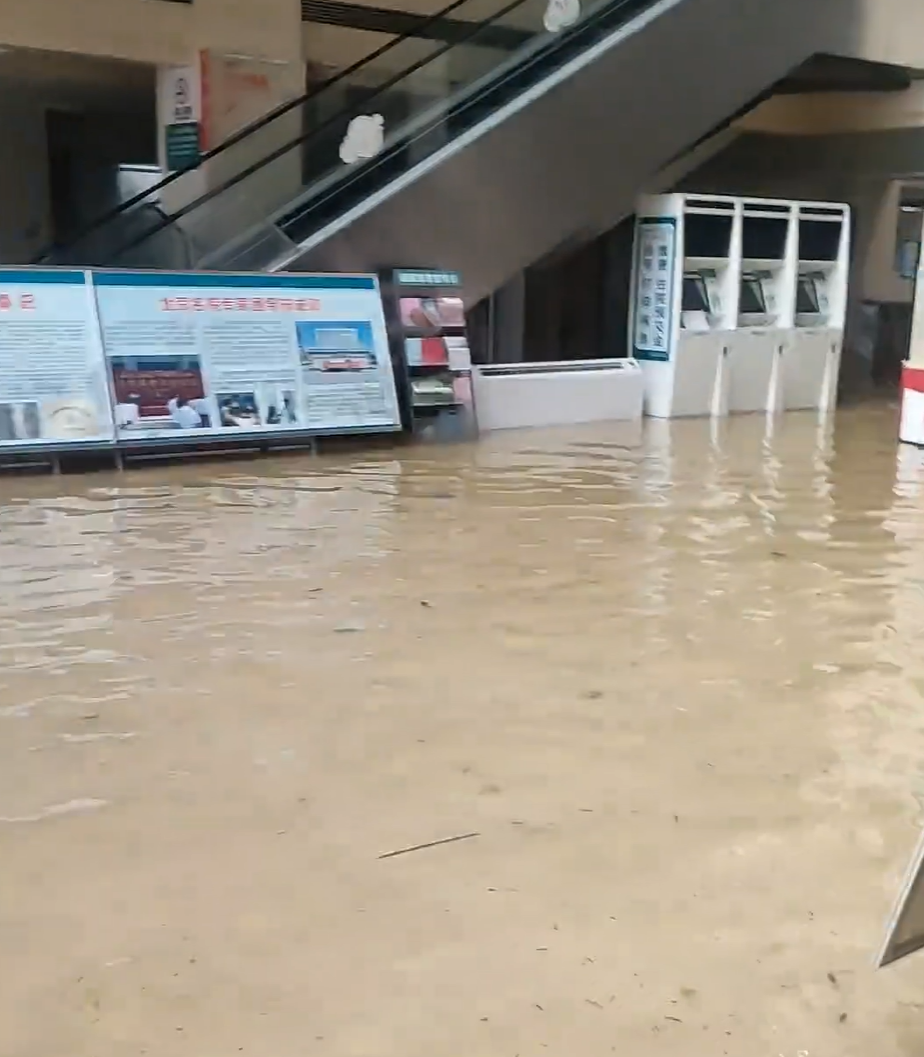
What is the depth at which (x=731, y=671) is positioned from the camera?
2580 mm

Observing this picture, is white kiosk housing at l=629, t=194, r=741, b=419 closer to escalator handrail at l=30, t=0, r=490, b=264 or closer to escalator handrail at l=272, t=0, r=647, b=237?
escalator handrail at l=272, t=0, r=647, b=237

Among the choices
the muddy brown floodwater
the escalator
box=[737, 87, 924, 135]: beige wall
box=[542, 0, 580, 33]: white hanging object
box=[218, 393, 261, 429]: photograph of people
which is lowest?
the muddy brown floodwater

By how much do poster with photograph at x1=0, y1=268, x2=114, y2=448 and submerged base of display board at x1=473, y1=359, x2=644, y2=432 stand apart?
200cm

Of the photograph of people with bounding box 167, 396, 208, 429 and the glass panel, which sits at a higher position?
the glass panel

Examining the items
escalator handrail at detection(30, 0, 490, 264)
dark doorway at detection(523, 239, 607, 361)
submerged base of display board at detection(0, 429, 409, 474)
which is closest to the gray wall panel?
escalator handrail at detection(30, 0, 490, 264)

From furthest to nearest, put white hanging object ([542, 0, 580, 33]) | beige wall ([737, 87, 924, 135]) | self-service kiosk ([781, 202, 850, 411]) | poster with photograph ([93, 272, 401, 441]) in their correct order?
beige wall ([737, 87, 924, 135]) < self-service kiosk ([781, 202, 850, 411]) < white hanging object ([542, 0, 580, 33]) < poster with photograph ([93, 272, 401, 441])

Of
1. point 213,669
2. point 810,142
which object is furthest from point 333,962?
point 810,142

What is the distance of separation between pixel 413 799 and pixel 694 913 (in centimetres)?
51

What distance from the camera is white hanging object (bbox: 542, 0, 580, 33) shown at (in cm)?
617

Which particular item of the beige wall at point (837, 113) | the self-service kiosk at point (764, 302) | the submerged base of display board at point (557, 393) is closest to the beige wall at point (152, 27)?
the submerged base of display board at point (557, 393)

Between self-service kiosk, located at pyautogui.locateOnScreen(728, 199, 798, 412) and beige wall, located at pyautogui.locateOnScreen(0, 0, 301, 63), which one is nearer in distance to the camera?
beige wall, located at pyautogui.locateOnScreen(0, 0, 301, 63)

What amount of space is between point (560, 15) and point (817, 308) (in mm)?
2502

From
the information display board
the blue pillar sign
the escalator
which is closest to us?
the information display board

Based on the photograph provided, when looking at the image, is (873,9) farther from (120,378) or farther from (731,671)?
(731,671)
